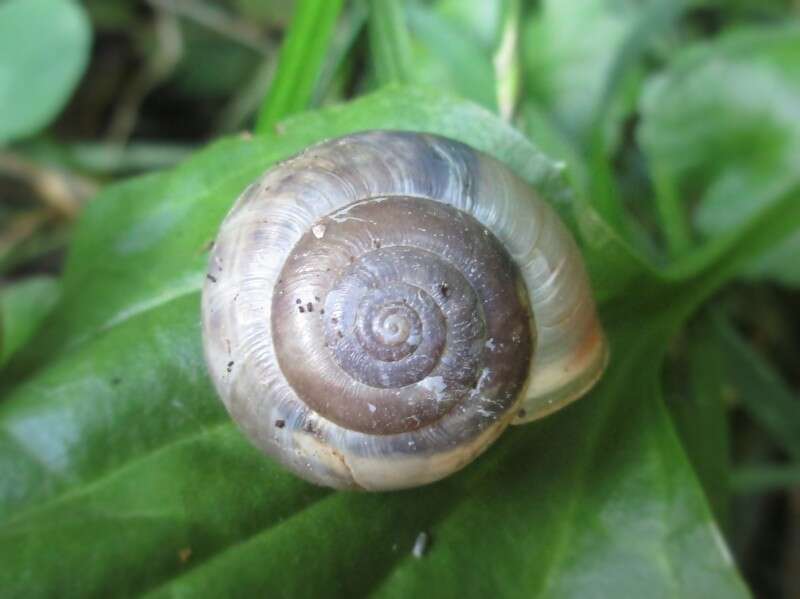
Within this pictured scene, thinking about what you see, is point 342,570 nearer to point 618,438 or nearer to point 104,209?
point 618,438

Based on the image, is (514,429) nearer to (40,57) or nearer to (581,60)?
(581,60)

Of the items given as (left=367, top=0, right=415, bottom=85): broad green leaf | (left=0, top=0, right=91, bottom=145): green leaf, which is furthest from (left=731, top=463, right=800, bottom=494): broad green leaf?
(left=0, top=0, right=91, bottom=145): green leaf

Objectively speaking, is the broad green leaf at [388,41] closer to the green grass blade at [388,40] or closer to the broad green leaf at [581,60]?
the green grass blade at [388,40]

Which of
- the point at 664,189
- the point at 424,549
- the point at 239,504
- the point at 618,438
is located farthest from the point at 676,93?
the point at 239,504

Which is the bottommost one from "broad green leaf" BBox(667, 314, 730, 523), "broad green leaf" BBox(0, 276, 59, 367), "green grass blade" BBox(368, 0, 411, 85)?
"broad green leaf" BBox(0, 276, 59, 367)

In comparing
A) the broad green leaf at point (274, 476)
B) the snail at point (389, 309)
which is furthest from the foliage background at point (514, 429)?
the snail at point (389, 309)

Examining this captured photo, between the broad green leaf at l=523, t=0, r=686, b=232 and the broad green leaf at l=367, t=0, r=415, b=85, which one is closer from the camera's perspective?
the broad green leaf at l=367, t=0, r=415, b=85

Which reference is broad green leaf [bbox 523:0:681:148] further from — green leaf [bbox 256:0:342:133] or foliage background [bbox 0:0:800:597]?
green leaf [bbox 256:0:342:133]
